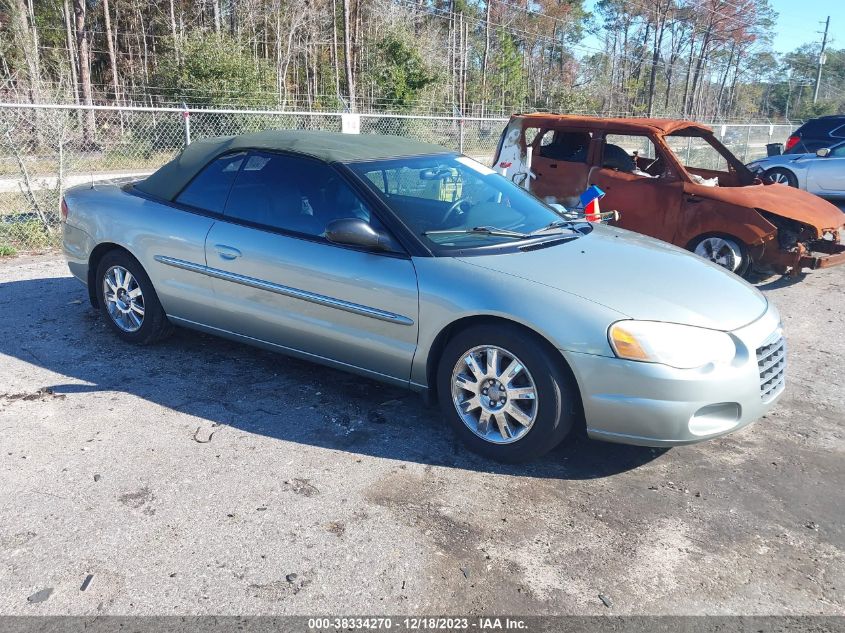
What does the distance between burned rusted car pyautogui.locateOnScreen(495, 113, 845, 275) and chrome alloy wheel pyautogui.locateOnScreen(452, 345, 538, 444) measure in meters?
4.65

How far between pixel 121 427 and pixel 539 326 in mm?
2367

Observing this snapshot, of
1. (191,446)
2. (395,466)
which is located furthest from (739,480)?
(191,446)

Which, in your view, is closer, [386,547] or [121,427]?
[386,547]

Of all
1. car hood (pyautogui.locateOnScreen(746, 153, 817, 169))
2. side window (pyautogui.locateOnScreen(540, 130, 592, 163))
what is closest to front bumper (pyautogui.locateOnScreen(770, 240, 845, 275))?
side window (pyautogui.locateOnScreen(540, 130, 592, 163))

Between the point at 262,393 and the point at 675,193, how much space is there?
17.0ft

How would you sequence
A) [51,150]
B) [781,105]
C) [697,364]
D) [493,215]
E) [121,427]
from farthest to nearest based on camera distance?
[781,105]
[51,150]
[493,215]
[121,427]
[697,364]

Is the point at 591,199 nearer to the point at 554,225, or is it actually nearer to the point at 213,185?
the point at 554,225

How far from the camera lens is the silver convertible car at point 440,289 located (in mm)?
3320

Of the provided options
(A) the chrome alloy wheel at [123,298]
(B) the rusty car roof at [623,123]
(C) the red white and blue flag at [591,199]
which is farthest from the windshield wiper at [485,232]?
(B) the rusty car roof at [623,123]

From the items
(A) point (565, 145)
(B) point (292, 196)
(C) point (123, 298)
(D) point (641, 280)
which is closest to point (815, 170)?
(A) point (565, 145)

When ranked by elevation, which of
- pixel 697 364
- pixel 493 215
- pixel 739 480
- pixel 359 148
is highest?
pixel 359 148

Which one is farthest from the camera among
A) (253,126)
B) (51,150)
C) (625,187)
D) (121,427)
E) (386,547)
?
(253,126)

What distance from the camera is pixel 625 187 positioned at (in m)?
7.87

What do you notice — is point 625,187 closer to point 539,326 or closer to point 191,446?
point 539,326
